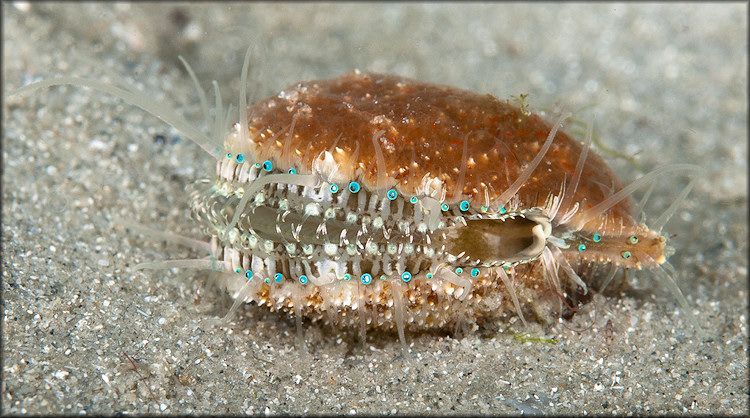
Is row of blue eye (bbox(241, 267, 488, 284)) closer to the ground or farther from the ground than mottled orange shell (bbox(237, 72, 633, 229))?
closer to the ground

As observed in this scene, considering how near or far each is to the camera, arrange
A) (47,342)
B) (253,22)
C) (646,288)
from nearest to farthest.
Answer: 1. (47,342)
2. (646,288)
3. (253,22)

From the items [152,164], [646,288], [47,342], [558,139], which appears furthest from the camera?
[152,164]

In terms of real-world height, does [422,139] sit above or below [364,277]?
above

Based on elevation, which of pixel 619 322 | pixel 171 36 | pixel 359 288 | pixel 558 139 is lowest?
pixel 619 322

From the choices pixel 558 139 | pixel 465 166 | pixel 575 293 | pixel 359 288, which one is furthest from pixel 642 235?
pixel 359 288

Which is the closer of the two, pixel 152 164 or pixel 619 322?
pixel 619 322

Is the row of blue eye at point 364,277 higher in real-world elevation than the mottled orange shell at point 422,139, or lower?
lower

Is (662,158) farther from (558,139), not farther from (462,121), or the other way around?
(462,121)

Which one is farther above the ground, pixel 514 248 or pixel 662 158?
pixel 662 158
